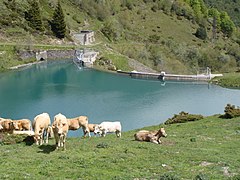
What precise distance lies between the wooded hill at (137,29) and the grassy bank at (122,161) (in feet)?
201

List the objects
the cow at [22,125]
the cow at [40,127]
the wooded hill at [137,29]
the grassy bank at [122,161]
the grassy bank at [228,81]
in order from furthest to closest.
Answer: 1. the wooded hill at [137,29]
2. the grassy bank at [228,81]
3. the cow at [22,125]
4. the cow at [40,127]
5. the grassy bank at [122,161]

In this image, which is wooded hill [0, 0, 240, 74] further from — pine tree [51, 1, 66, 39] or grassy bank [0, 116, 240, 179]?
grassy bank [0, 116, 240, 179]

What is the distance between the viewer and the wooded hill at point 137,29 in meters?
91.5

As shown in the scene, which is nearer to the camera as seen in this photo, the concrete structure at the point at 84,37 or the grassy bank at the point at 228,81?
the grassy bank at the point at 228,81

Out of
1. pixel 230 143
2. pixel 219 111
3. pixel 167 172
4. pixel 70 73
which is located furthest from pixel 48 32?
pixel 167 172

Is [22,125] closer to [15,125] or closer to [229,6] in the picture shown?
[15,125]

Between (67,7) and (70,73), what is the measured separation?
41956 mm

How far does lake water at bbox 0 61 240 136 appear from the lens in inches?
1862

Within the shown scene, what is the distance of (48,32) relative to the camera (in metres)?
93.5

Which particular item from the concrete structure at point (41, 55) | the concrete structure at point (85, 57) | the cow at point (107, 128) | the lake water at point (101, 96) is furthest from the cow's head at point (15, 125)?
the concrete structure at point (41, 55)

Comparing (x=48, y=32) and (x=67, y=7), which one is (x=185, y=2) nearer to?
(x=67, y=7)

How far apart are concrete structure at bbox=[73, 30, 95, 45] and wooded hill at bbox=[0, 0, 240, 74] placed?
201cm

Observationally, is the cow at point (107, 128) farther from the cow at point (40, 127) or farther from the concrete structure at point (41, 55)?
the concrete structure at point (41, 55)

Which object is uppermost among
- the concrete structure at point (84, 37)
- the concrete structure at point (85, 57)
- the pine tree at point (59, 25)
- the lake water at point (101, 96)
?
the pine tree at point (59, 25)
